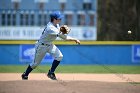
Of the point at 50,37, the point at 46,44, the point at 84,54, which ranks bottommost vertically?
the point at 84,54

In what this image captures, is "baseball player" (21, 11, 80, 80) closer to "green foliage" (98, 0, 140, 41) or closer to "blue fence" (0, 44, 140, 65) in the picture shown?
"blue fence" (0, 44, 140, 65)

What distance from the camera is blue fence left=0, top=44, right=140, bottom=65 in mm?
13984

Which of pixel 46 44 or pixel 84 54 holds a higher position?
pixel 46 44

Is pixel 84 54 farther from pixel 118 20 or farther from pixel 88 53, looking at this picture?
pixel 118 20

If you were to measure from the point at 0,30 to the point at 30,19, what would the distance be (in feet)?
3.57

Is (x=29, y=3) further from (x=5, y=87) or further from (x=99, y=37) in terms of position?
(x=5, y=87)

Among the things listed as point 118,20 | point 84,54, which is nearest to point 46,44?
point 84,54

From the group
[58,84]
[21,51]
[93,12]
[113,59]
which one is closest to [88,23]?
[93,12]

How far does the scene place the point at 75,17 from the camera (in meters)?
14.2

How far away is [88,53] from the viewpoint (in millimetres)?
14133

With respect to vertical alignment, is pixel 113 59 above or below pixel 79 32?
below

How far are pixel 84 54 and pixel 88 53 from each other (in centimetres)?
16

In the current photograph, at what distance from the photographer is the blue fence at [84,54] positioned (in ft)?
45.9

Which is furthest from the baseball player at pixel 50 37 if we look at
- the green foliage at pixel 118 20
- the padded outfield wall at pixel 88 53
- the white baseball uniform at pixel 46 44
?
the green foliage at pixel 118 20
